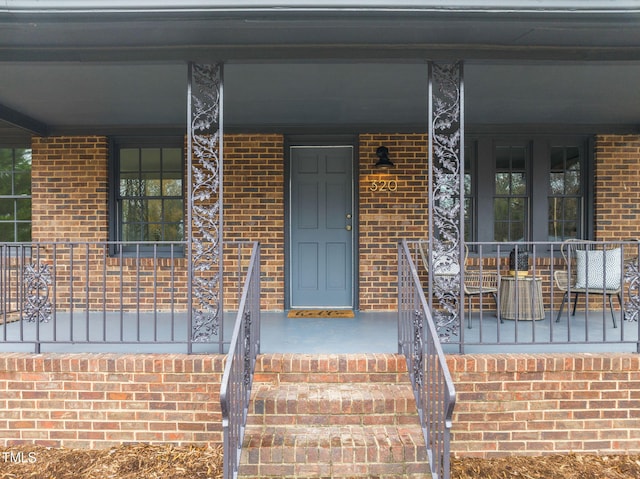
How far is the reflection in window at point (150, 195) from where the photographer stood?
6086 mm

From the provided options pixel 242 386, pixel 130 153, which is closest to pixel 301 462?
pixel 242 386

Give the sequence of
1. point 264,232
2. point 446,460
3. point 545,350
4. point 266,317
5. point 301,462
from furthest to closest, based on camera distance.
Result: point 264,232 → point 266,317 → point 545,350 → point 301,462 → point 446,460

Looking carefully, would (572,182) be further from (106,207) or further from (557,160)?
(106,207)

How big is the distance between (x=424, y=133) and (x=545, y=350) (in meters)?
3.20

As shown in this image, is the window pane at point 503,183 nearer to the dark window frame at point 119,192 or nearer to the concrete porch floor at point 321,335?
the concrete porch floor at point 321,335

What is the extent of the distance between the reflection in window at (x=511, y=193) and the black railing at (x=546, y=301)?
0.86ft

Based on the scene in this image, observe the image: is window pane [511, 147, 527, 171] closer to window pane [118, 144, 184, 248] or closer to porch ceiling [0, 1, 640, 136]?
porch ceiling [0, 1, 640, 136]

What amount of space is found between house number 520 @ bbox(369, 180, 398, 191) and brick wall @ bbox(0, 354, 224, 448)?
10.5 feet

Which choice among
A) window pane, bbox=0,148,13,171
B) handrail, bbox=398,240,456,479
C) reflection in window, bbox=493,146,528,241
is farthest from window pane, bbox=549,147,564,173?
window pane, bbox=0,148,13,171

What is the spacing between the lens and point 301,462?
298 centimetres

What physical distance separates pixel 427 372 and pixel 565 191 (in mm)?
4320

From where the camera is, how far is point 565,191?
6.10 metres

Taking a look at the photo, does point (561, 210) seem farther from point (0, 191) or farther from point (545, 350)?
point (0, 191)

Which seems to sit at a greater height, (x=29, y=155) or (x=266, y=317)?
(x=29, y=155)
